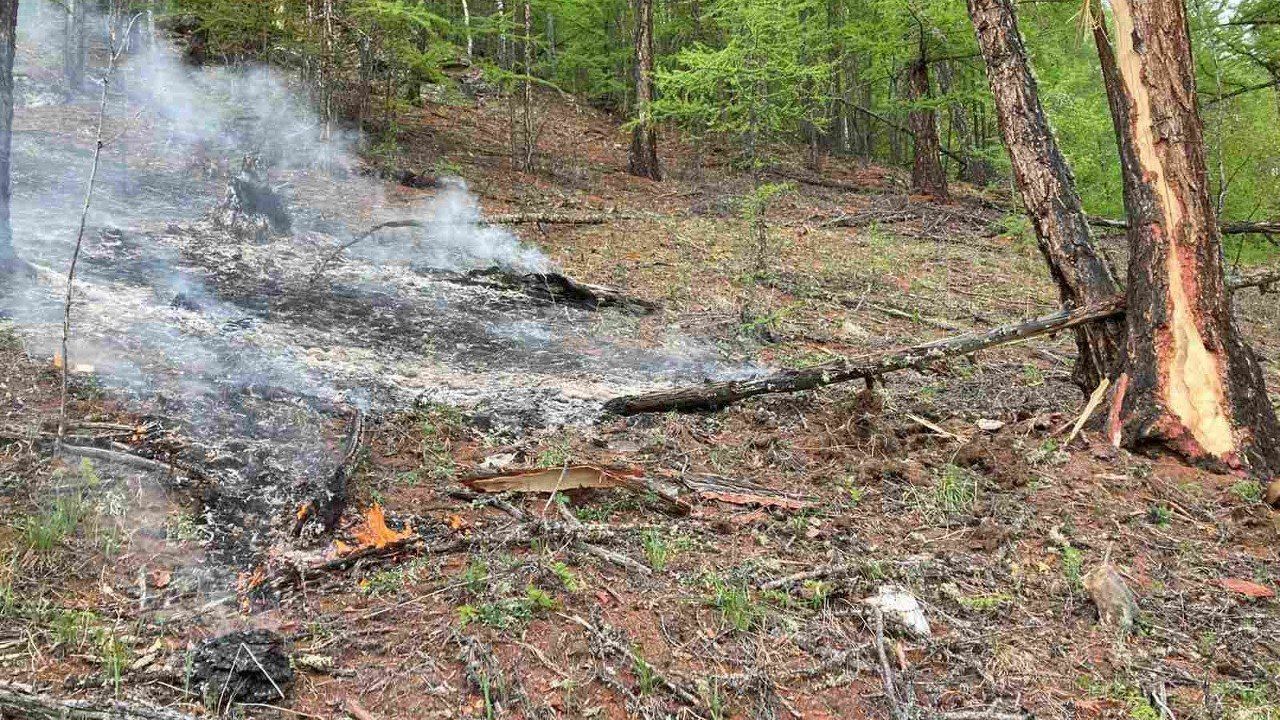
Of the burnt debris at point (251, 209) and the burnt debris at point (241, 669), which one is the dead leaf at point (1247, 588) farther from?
the burnt debris at point (251, 209)

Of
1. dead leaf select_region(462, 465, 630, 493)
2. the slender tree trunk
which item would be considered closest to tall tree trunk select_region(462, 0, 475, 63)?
the slender tree trunk

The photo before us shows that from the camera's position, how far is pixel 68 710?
7.34 ft

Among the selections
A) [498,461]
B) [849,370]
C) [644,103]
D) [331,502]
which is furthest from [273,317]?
[644,103]

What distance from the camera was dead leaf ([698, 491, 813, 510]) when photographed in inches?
164

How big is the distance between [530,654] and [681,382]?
350cm

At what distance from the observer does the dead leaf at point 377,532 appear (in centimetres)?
353

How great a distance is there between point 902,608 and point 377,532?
7.41ft

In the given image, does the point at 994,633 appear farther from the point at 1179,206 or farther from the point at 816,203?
the point at 816,203

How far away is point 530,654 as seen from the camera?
9.26 ft

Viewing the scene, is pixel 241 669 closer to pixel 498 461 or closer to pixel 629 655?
pixel 629 655

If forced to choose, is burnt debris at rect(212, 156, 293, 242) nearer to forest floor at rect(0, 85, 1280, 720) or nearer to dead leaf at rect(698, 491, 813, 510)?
forest floor at rect(0, 85, 1280, 720)

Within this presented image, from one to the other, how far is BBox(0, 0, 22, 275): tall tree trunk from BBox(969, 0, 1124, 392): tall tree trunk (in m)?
6.97

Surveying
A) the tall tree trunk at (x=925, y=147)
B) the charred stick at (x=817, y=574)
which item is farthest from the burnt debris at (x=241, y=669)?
the tall tree trunk at (x=925, y=147)

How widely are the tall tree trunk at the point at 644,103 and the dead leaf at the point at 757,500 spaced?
9.47 m
